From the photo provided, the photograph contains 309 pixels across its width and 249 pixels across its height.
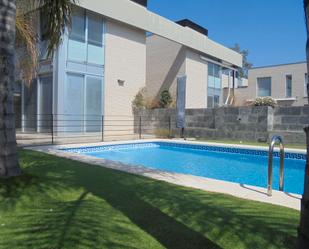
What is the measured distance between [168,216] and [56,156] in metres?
5.25

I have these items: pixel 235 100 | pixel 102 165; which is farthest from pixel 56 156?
pixel 235 100

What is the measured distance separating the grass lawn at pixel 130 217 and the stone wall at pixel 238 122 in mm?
8862

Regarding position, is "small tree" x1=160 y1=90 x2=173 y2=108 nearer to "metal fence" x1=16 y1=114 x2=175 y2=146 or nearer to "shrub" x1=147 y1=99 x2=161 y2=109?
"shrub" x1=147 y1=99 x2=161 y2=109

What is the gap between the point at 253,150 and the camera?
11227mm

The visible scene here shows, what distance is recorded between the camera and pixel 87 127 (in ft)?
49.0

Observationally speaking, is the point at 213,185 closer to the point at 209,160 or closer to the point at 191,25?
the point at 209,160

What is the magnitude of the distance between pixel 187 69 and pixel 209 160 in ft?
35.5

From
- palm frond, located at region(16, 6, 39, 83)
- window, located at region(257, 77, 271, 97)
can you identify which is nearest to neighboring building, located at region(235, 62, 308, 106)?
window, located at region(257, 77, 271, 97)

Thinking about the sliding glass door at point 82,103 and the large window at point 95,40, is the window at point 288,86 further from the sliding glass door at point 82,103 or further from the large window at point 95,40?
the sliding glass door at point 82,103

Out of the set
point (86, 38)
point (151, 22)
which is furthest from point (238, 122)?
point (86, 38)

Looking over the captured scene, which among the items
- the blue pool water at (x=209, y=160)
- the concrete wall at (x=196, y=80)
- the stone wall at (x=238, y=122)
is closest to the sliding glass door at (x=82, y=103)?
the blue pool water at (x=209, y=160)

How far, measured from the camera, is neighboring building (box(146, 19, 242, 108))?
68.6ft

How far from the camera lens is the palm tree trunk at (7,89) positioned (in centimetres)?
464

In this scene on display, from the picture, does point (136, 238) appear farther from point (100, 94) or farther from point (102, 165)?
point (100, 94)
